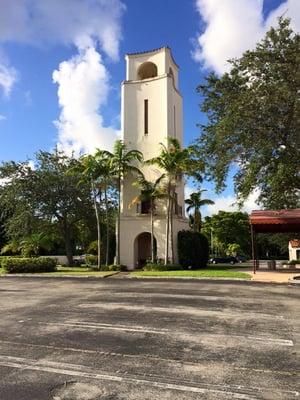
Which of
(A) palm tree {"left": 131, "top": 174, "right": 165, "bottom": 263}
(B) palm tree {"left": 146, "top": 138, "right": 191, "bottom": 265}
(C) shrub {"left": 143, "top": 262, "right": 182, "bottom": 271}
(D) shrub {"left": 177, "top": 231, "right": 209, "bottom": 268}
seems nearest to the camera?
(C) shrub {"left": 143, "top": 262, "right": 182, "bottom": 271}

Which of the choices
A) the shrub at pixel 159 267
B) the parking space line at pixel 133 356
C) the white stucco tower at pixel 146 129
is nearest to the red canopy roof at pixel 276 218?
the shrub at pixel 159 267

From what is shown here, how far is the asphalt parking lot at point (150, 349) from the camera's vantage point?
615 centimetres

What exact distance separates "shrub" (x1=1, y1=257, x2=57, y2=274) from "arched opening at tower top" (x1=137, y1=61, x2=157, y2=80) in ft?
56.6

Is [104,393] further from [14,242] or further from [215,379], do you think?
[14,242]

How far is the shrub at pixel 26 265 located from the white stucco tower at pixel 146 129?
6389 millimetres

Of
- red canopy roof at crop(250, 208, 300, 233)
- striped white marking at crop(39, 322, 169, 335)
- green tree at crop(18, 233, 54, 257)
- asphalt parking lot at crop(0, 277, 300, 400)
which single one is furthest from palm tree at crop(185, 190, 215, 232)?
striped white marking at crop(39, 322, 169, 335)

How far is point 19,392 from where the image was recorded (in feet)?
19.7

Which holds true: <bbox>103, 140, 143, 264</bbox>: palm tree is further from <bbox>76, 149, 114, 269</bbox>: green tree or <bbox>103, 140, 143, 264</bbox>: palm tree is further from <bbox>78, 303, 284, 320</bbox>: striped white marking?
<bbox>78, 303, 284, 320</bbox>: striped white marking

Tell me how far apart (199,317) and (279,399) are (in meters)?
5.59

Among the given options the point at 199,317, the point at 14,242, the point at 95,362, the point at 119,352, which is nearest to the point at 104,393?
the point at 95,362

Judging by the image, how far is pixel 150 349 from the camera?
8.19 metres

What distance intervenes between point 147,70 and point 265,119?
17430mm

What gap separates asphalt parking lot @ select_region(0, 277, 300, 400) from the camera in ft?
20.2

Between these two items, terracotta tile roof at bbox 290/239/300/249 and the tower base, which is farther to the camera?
terracotta tile roof at bbox 290/239/300/249
